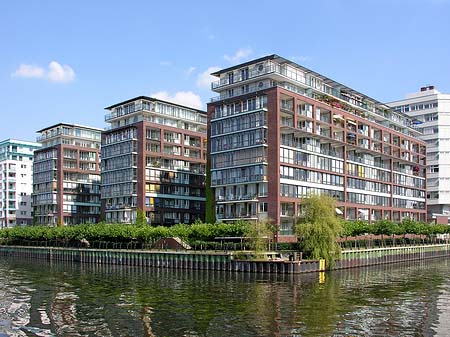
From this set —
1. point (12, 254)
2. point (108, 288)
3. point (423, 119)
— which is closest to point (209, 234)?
point (108, 288)

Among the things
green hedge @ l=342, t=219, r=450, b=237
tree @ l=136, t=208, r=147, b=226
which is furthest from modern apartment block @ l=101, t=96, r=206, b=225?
green hedge @ l=342, t=219, r=450, b=237

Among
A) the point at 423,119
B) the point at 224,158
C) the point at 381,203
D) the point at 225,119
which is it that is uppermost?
the point at 423,119

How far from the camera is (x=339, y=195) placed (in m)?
128

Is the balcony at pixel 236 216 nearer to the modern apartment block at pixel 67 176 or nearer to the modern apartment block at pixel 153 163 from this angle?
the modern apartment block at pixel 153 163

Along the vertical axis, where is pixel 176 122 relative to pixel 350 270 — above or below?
above

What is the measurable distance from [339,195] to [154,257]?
47.5 m

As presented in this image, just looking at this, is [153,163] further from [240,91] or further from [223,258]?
[223,258]

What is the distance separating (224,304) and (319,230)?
3548 cm

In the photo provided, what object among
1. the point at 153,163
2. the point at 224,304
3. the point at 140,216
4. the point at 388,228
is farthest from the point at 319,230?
the point at 153,163

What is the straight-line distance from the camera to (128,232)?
11631 cm

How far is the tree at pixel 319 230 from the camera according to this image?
88.6m

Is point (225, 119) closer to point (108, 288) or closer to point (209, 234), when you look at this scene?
point (209, 234)

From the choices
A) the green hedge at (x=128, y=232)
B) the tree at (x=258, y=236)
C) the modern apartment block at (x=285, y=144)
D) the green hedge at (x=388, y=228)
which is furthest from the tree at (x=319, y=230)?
the modern apartment block at (x=285, y=144)

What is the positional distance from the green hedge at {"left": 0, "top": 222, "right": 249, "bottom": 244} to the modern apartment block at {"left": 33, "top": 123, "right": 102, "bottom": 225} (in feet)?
71.4
